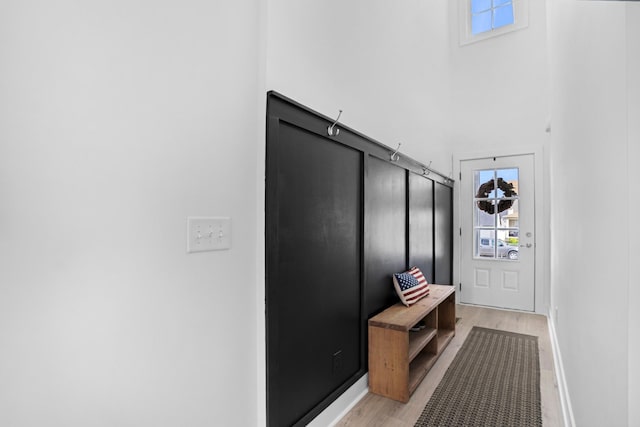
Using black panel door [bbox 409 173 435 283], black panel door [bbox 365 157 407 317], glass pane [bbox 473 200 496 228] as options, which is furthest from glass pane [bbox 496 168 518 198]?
black panel door [bbox 365 157 407 317]

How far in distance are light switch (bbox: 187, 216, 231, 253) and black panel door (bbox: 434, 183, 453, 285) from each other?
3.09 metres

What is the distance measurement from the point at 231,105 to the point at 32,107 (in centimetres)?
66

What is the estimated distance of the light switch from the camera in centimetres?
122

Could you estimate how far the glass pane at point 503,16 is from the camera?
179 inches

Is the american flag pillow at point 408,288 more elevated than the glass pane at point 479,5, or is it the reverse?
the glass pane at point 479,5

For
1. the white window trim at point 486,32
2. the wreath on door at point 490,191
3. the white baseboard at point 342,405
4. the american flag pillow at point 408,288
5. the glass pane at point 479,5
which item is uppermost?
the glass pane at point 479,5

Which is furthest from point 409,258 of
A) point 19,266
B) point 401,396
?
point 19,266

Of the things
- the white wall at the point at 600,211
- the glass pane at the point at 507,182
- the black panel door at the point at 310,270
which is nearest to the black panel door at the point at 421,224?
the black panel door at the point at 310,270

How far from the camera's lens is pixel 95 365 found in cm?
97

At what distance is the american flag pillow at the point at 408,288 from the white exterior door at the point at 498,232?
2139mm

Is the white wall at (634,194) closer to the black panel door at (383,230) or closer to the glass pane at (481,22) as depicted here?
the black panel door at (383,230)

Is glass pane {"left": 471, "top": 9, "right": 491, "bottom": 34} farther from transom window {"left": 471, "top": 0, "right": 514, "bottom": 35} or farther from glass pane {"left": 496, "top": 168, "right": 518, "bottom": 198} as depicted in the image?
glass pane {"left": 496, "top": 168, "right": 518, "bottom": 198}

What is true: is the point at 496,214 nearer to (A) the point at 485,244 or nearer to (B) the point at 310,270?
(A) the point at 485,244

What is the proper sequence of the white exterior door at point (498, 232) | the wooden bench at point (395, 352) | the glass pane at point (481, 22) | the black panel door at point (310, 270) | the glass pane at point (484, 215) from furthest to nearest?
the glass pane at point (481, 22)
the glass pane at point (484, 215)
the white exterior door at point (498, 232)
the wooden bench at point (395, 352)
the black panel door at point (310, 270)
